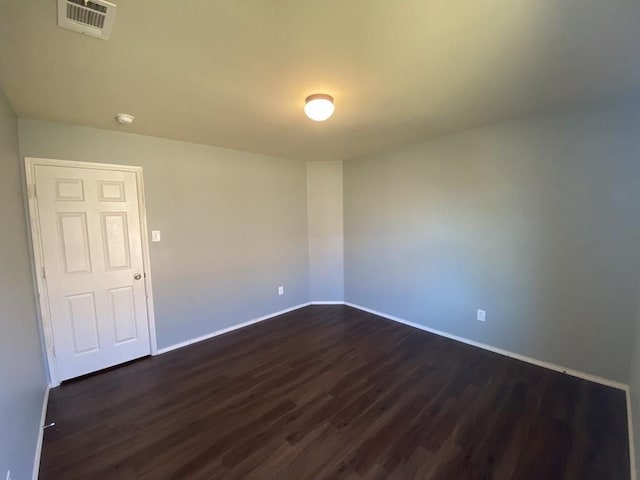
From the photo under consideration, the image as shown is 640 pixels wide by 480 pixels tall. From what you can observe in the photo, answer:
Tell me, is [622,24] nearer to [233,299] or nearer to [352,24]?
[352,24]

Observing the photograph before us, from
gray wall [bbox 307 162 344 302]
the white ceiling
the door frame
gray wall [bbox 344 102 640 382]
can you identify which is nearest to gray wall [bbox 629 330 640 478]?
gray wall [bbox 344 102 640 382]

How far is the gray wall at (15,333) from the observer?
130 cm

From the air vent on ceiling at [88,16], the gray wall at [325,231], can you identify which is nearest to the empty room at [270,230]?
the air vent on ceiling at [88,16]

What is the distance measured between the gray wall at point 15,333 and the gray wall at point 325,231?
10.4ft

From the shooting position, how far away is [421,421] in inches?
76.6

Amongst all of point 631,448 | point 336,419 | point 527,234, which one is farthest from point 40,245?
point 631,448

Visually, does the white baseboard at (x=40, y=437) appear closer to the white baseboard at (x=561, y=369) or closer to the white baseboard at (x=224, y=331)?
the white baseboard at (x=224, y=331)

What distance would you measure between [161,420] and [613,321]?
145 inches

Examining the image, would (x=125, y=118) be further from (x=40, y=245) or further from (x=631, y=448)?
(x=631, y=448)

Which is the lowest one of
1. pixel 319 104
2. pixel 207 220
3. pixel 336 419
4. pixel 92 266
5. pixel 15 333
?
pixel 336 419

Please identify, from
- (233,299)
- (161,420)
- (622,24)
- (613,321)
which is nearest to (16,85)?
(161,420)

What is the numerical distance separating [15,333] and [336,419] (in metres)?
2.10

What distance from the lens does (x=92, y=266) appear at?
2570mm

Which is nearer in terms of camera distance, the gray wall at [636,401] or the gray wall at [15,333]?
the gray wall at [15,333]
